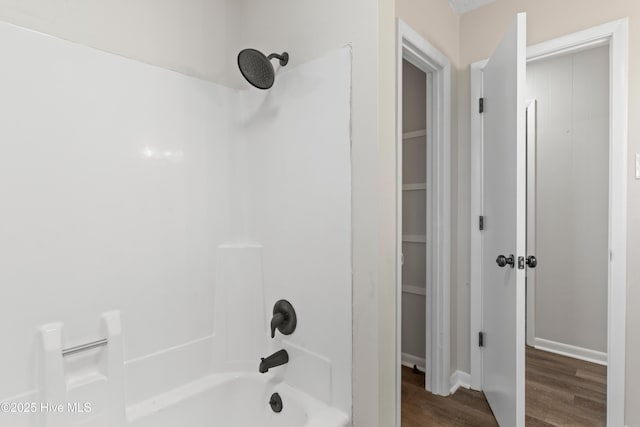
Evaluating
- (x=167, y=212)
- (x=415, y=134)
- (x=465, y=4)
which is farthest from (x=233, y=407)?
(x=465, y=4)

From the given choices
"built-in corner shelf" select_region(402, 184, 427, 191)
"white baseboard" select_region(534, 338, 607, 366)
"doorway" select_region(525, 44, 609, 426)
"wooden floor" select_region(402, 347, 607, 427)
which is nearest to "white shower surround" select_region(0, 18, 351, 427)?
"wooden floor" select_region(402, 347, 607, 427)

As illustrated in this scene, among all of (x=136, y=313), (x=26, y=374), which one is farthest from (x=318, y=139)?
(x=26, y=374)

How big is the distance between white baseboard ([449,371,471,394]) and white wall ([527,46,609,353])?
1.19 meters

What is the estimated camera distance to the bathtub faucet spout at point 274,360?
140 centimetres

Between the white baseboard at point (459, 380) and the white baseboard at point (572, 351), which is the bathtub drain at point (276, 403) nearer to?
the white baseboard at point (459, 380)

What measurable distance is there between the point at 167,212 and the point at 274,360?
80 cm

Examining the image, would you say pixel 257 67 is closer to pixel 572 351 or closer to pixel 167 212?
pixel 167 212

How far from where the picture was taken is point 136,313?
133cm

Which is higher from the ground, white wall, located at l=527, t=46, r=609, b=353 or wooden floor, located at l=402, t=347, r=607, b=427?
white wall, located at l=527, t=46, r=609, b=353

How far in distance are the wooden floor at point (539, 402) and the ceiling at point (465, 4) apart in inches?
101

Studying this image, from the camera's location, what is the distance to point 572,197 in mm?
2729

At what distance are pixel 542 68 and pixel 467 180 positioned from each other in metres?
1.55

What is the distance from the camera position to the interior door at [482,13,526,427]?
61.4 inches
